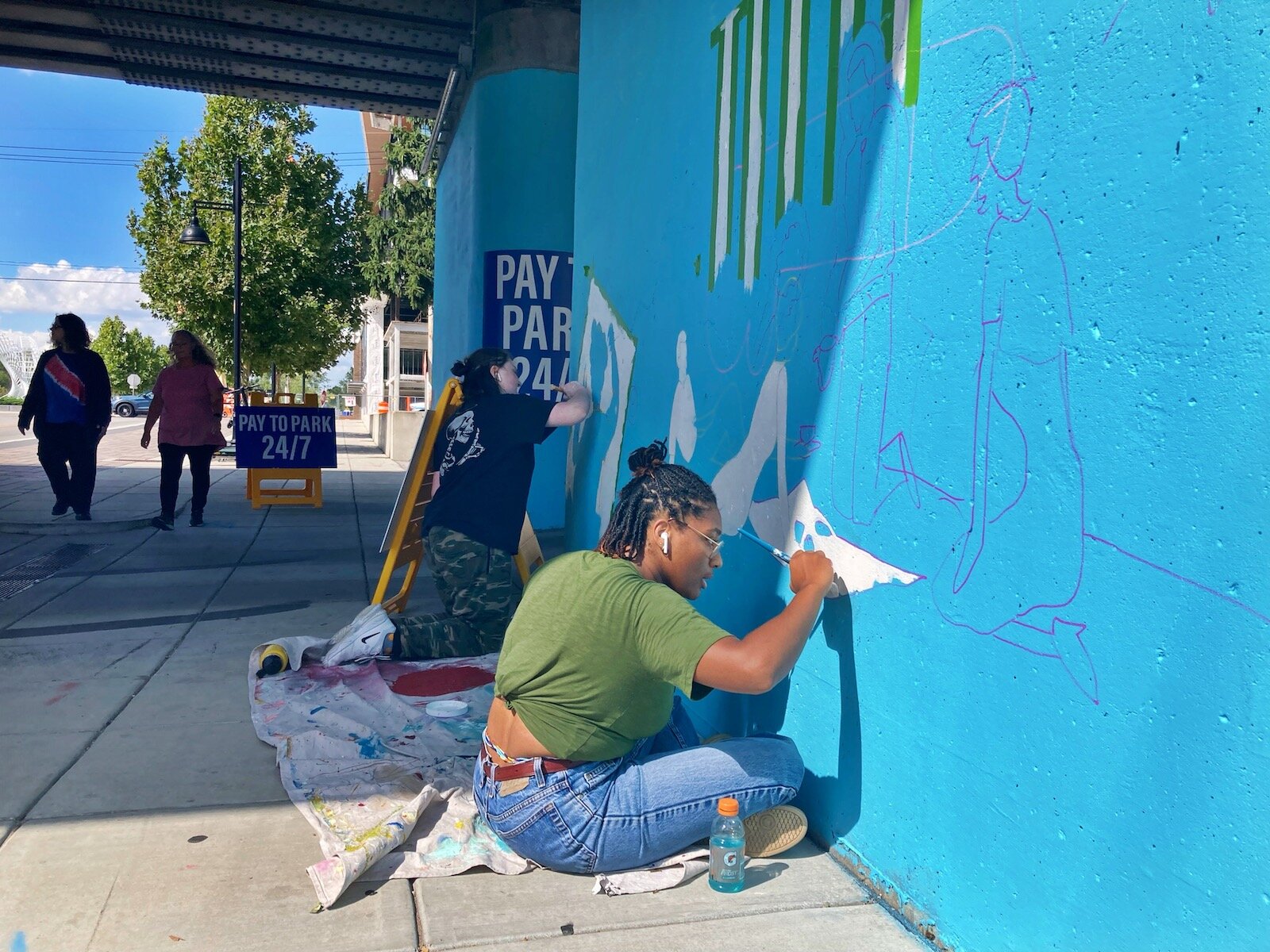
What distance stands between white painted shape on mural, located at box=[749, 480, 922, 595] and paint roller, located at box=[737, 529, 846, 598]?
1cm

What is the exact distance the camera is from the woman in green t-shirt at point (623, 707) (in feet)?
8.55

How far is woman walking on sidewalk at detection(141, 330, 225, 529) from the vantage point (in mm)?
9281

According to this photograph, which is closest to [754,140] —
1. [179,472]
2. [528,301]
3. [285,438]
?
[528,301]

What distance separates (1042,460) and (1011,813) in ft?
2.61

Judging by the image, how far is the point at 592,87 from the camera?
5902 millimetres

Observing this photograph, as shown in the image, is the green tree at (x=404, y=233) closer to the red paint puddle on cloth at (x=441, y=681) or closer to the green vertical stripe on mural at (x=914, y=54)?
the red paint puddle on cloth at (x=441, y=681)

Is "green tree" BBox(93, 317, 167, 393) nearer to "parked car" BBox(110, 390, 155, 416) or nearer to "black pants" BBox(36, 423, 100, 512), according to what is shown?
"parked car" BBox(110, 390, 155, 416)

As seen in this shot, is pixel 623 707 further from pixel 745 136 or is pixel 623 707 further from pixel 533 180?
pixel 533 180

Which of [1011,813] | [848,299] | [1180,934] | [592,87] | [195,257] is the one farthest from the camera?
[195,257]

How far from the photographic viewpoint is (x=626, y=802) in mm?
2709

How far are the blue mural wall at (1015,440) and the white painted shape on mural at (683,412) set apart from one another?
12.4 inches

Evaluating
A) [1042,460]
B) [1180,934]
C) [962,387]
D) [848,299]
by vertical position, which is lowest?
[1180,934]

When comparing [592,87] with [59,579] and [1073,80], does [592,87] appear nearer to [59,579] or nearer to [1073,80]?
[1073,80]

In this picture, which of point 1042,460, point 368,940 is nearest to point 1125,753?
point 1042,460
